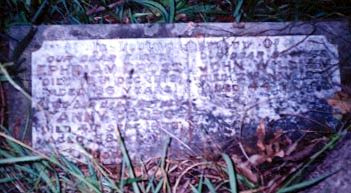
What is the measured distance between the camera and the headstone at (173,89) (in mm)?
1757

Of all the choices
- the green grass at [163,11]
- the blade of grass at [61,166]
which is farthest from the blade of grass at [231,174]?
the green grass at [163,11]

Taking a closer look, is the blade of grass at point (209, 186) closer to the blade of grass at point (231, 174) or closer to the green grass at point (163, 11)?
the blade of grass at point (231, 174)

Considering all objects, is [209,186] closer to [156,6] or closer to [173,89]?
[173,89]

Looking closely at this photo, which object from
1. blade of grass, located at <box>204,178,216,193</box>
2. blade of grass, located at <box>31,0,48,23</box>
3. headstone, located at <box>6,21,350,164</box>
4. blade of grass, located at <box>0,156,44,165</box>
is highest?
blade of grass, located at <box>31,0,48,23</box>

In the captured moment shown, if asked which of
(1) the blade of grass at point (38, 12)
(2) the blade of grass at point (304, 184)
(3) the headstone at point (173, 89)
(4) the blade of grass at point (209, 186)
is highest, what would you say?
(1) the blade of grass at point (38, 12)

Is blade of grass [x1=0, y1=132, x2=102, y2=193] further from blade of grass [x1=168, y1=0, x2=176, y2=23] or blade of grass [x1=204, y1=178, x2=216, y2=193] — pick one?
blade of grass [x1=168, y1=0, x2=176, y2=23]

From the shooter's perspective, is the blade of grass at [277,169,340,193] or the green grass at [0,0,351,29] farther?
the green grass at [0,0,351,29]

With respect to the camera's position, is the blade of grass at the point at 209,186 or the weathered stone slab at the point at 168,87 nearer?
the blade of grass at the point at 209,186

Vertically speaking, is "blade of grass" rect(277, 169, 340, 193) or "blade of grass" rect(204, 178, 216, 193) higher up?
"blade of grass" rect(277, 169, 340, 193)

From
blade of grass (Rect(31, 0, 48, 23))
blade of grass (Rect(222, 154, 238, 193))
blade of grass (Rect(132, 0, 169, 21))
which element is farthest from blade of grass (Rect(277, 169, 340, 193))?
blade of grass (Rect(31, 0, 48, 23))

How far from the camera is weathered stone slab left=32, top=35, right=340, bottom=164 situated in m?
1.76

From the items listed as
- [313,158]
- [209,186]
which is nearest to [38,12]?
[209,186]

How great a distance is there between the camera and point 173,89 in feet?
5.88

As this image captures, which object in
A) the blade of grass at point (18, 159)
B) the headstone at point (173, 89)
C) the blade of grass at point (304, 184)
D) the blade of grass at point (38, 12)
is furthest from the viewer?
the blade of grass at point (38, 12)
